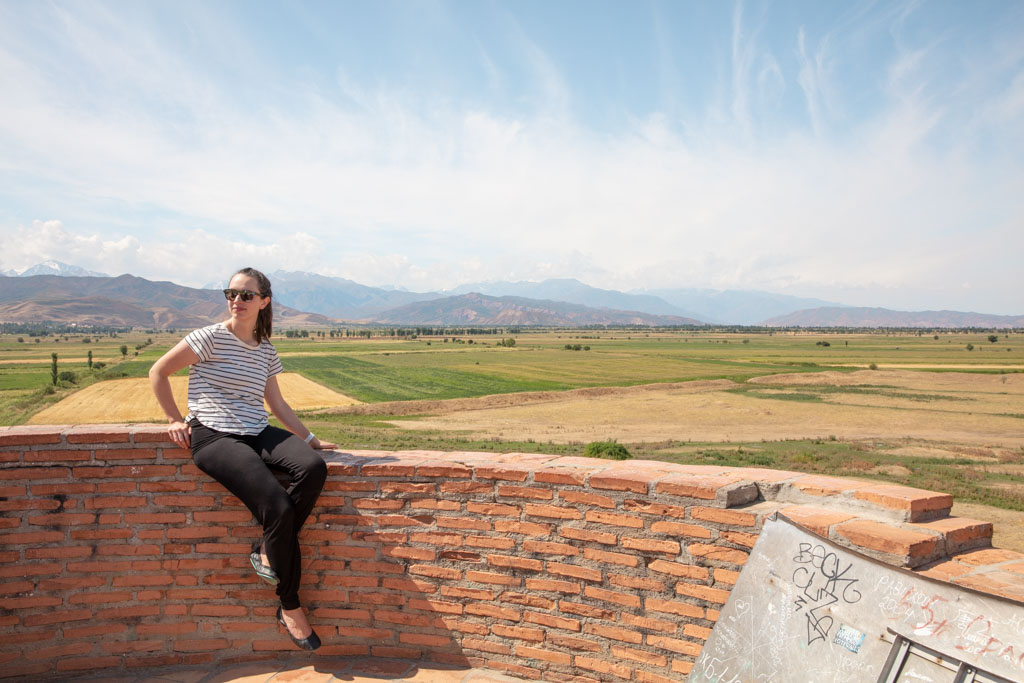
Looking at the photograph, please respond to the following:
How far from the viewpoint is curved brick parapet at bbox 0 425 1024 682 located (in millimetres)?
3072

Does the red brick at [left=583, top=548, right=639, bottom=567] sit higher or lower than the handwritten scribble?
lower

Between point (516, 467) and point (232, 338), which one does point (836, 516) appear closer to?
point (516, 467)

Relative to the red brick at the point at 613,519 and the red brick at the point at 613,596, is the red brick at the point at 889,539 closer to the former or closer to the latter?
the red brick at the point at 613,519

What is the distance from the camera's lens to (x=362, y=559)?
338cm

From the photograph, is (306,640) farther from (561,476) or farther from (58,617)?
(561,476)

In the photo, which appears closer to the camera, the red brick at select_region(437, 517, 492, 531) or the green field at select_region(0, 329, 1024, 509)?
the red brick at select_region(437, 517, 492, 531)

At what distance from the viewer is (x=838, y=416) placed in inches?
1265

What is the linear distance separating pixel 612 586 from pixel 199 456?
7.28ft

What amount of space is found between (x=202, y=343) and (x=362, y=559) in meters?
1.45

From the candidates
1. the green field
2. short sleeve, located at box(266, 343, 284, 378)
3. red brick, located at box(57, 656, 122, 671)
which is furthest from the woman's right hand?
the green field

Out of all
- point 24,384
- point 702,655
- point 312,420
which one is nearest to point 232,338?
point 702,655

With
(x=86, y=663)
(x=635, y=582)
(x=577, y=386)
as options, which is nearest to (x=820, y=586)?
(x=635, y=582)

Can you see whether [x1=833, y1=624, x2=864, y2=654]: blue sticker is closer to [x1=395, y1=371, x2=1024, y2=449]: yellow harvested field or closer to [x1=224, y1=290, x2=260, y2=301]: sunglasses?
[x1=224, y1=290, x2=260, y2=301]: sunglasses

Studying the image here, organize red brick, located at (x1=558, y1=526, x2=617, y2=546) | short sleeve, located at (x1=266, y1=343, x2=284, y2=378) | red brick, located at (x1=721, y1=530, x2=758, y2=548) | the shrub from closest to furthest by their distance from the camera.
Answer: red brick, located at (x1=721, y1=530, x2=758, y2=548), red brick, located at (x1=558, y1=526, x2=617, y2=546), short sleeve, located at (x1=266, y1=343, x2=284, y2=378), the shrub
